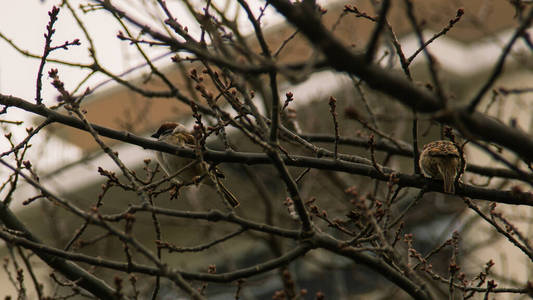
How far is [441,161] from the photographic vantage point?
4691 millimetres

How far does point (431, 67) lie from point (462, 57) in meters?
10.7

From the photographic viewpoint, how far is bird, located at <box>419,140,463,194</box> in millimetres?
4445

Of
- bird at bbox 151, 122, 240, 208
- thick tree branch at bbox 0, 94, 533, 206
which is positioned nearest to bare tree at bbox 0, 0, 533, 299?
thick tree branch at bbox 0, 94, 533, 206

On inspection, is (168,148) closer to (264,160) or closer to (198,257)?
(264,160)

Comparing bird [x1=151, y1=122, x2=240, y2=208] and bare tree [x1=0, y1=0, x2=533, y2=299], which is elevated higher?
bird [x1=151, y1=122, x2=240, y2=208]

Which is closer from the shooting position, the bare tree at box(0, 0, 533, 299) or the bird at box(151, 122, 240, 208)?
the bare tree at box(0, 0, 533, 299)

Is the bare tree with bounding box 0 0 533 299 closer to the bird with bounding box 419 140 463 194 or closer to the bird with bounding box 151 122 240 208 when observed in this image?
the bird with bounding box 419 140 463 194

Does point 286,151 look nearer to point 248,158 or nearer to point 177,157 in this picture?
point 248,158

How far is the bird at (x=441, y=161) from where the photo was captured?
4.45 metres

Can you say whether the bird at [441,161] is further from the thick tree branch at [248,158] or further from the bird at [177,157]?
the bird at [177,157]

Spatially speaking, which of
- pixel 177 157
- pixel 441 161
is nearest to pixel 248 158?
pixel 441 161

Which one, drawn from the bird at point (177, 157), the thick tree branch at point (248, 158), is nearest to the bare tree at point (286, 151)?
the thick tree branch at point (248, 158)

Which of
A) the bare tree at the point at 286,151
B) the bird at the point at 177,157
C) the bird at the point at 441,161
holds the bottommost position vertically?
the bare tree at the point at 286,151

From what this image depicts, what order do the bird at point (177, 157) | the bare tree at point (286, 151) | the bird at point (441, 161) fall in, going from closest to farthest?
the bare tree at point (286, 151) < the bird at point (441, 161) < the bird at point (177, 157)
